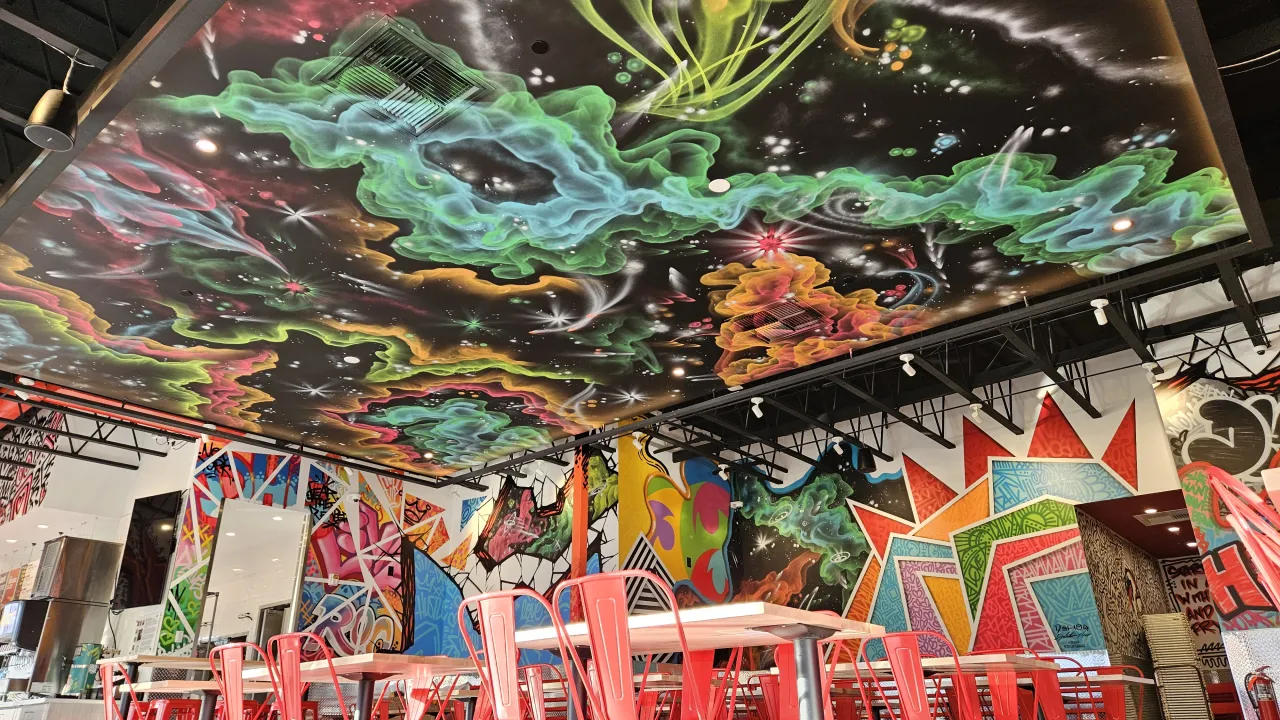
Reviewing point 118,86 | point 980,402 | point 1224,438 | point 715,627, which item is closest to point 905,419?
point 980,402

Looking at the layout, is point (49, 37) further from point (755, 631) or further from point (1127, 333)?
point (1127, 333)

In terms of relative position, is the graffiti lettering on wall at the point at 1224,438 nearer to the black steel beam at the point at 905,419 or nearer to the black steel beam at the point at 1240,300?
the black steel beam at the point at 1240,300

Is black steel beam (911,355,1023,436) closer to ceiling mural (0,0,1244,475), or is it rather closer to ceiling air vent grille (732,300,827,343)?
ceiling mural (0,0,1244,475)

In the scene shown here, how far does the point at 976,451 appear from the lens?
9.93m

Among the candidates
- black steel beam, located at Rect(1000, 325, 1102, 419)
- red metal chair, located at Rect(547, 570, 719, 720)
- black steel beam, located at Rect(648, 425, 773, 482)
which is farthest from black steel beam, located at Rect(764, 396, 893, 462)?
red metal chair, located at Rect(547, 570, 719, 720)

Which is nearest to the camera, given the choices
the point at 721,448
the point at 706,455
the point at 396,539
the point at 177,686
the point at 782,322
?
the point at 177,686

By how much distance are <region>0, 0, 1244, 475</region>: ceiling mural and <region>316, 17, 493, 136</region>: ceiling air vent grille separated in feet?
0.04

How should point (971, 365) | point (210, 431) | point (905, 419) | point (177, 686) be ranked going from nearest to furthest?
point (177, 686)
point (210, 431)
point (905, 419)
point (971, 365)

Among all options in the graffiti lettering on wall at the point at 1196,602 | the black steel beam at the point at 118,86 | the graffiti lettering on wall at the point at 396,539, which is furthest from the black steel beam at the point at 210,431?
the graffiti lettering on wall at the point at 1196,602

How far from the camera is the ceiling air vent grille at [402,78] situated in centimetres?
395

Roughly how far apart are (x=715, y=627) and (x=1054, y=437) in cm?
806

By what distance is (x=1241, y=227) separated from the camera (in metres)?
5.45

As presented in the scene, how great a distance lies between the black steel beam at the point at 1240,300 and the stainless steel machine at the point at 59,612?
1208 centimetres

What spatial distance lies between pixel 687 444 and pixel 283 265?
6.47 metres
